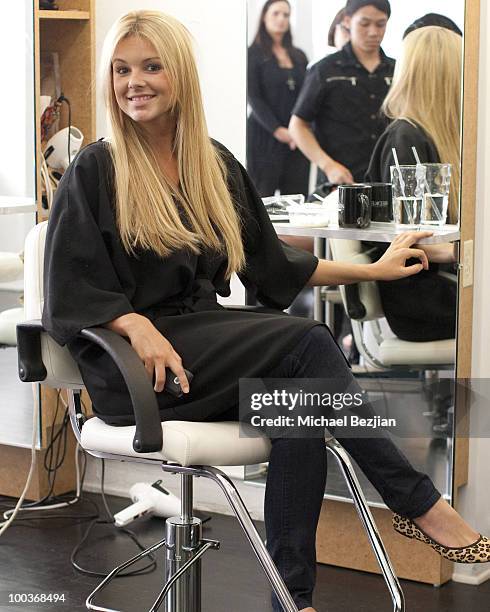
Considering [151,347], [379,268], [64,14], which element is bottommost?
[151,347]

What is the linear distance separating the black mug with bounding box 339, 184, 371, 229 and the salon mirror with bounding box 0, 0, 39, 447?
893mm

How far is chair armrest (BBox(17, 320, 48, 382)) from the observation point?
86.9 inches

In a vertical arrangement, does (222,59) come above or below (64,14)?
below

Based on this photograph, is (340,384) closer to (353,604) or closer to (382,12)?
(353,604)

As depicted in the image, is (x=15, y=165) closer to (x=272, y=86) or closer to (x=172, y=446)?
(x=272, y=86)

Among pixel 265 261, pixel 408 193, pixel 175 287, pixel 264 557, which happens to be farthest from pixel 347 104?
pixel 264 557

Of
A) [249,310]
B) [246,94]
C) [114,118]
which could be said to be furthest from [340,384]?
[246,94]

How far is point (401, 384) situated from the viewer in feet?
9.03

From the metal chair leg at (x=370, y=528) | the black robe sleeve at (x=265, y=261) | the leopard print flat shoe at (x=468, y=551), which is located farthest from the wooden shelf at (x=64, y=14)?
the leopard print flat shoe at (x=468, y=551)

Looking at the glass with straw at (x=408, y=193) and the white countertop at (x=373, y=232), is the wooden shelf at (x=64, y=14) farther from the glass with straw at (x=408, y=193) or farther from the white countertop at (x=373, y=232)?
the glass with straw at (x=408, y=193)

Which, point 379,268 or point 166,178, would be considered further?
point 379,268

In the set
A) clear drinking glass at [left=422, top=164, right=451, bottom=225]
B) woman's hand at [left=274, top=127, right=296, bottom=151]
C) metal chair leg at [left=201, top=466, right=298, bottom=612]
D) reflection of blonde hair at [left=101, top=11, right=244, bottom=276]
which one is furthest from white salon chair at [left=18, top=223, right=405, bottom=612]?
woman's hand at [left=274, top=127, right=296, bottom=151]

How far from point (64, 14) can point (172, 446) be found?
1.59m

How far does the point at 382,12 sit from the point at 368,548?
4.20ft
